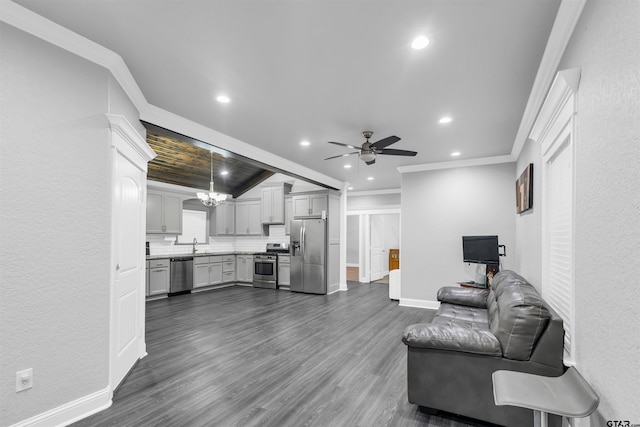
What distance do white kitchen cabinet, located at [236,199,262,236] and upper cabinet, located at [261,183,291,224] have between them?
28 centimetres

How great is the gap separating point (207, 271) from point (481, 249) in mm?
5847

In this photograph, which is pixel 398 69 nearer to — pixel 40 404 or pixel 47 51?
pixel 47 51

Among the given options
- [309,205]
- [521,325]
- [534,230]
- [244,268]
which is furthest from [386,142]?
[244,268]

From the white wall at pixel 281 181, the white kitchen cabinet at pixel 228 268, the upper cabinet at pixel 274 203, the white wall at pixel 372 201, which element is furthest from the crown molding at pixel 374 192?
the white kitchen cabinet at pixel 228 268

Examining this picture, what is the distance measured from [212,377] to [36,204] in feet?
6.51

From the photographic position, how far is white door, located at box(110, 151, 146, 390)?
2.55 metres

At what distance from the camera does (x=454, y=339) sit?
219 cm

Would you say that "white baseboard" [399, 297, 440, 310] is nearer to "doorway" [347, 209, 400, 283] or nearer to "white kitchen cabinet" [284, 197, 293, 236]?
"doorway" [347, 209, 400, 283]

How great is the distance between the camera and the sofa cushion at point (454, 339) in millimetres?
2117

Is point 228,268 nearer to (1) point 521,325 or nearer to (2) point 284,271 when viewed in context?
(2) point 284,271

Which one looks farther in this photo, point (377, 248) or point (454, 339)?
point (377, 248)

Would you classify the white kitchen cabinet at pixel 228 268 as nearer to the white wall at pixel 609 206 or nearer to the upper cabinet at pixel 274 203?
the upper cabinet at pixel 274 203

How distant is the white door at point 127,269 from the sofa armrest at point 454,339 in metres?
2.34

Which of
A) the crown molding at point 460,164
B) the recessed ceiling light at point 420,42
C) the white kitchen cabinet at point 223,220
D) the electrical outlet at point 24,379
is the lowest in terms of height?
the electrical outlet at point 24,379
